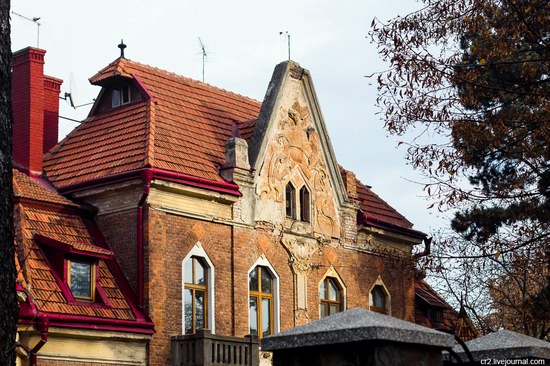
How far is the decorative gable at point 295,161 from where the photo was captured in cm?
2681

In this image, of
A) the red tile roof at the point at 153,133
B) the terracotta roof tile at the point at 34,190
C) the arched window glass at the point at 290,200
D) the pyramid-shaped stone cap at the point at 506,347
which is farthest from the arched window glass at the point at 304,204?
the pyramid-shaped stone cap at the point at 506,347

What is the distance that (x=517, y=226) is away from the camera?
19.5 m

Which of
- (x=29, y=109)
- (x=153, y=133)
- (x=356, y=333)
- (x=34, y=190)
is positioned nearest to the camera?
(x=356, y=333)

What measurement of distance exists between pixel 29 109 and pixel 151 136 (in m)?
3.41

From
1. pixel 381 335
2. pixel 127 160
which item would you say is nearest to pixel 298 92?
pixel 127 160

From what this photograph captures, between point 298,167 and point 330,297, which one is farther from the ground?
point 298,167

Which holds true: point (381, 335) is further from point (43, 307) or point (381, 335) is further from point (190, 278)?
point (190, 278)

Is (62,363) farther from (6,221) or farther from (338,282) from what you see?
(6,221)

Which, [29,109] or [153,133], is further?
[29,109]

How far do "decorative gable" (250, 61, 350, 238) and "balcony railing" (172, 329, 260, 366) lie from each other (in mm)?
4125

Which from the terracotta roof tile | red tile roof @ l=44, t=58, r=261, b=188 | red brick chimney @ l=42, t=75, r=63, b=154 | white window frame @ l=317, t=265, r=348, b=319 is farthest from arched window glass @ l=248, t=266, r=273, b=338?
red brick chimney @ l=42, t=75, r=63, b=154

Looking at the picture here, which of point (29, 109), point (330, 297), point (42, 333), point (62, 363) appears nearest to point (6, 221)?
point (42, 333)

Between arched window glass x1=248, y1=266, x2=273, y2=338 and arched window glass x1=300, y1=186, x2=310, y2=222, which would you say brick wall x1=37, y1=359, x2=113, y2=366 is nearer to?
arched window glass x1=248, y1=266, x2=273, y2=338

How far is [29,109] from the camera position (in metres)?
25.6
